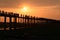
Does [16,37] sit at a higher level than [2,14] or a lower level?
lower

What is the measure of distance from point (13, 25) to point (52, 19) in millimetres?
19558

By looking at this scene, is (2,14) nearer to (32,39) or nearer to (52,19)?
(32,39)

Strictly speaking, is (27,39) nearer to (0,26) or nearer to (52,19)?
(0,26)

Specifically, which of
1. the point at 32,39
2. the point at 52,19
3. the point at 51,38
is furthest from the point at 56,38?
the point at 52,19

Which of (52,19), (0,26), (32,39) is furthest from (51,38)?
(52,19)

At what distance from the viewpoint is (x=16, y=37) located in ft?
54.5

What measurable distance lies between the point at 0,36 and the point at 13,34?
1.44 meters

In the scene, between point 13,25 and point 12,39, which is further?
point 13,25

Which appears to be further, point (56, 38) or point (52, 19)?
point (52, 19)

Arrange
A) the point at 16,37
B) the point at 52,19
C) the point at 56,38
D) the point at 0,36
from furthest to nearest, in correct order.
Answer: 1. the point at 52,19
2. the point at 56,38
3. the point at 16,37
4. the point at 0,36

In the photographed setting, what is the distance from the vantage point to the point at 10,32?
Result: 1691cm

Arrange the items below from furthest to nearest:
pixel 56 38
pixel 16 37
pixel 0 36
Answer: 1. pixel 56 38
2. pixel 16 37
3. pixel 0 36

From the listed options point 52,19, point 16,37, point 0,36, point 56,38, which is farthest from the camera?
point 52,19

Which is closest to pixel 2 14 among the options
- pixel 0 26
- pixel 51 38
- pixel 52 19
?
pixel 0 26
